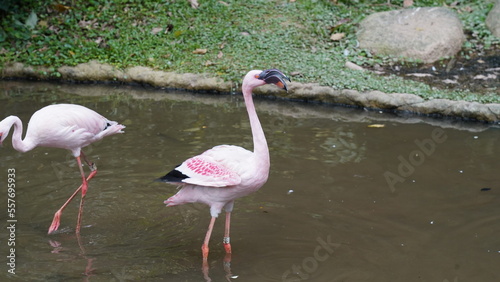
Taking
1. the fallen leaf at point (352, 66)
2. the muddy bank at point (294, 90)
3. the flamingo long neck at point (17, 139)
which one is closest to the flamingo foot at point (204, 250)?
the flamingo long neck at point (17, 139)

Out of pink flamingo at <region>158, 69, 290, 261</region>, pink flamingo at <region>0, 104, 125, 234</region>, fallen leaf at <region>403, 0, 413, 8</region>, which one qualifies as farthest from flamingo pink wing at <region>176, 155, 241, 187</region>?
fallen leaf at <region>403, 0, 413, 8</region>

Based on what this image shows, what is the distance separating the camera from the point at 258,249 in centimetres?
464

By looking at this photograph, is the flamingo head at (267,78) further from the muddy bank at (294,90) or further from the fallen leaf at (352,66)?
the fallen leaf at (352,66)

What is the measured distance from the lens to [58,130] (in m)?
4.86

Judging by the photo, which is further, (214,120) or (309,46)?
(309,46)

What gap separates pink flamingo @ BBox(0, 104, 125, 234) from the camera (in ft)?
15.7

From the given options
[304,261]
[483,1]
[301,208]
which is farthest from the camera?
[483,1]

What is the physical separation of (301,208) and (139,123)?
9.50 ft

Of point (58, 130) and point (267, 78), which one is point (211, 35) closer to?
point (58, 130)

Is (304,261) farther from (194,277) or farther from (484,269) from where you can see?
(484,269)

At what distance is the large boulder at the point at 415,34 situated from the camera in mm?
9039

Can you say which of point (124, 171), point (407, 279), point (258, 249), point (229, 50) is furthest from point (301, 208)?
point (229, 50)

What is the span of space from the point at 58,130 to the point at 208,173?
1.37 meters

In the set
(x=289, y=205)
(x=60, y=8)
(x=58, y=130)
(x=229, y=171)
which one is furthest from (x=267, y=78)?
(x=60, y=8)
